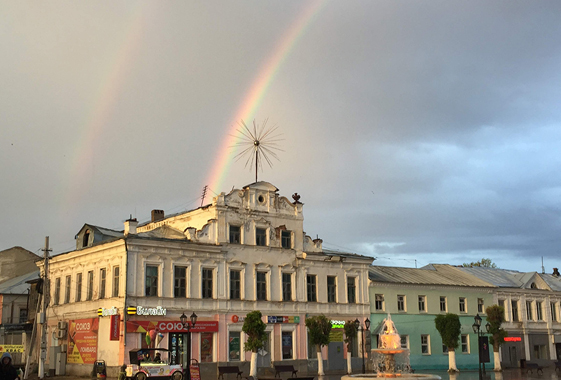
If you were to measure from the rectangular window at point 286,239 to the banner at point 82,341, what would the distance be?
1548cm

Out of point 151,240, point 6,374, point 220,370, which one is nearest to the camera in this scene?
point 6,374

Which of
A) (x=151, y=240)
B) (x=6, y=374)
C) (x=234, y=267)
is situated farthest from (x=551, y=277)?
(x=6, y=374)

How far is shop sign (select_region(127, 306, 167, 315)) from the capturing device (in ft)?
140

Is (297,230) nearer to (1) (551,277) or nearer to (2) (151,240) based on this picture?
(2) (151,240)

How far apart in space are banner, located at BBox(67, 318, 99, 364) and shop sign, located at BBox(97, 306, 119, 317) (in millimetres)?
1049

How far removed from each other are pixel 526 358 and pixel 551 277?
16.5m

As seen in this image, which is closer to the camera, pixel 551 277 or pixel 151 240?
pixel 151 240

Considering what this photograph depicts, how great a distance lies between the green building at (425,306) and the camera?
56.6 metres

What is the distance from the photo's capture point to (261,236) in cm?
5094

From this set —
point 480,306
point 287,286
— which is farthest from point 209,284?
point 480,306

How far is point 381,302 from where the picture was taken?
56.8m

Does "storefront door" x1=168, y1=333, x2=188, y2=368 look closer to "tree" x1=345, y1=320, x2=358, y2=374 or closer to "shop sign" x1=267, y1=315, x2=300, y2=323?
"shop sign" x1=267, y1=315, x2=300, y2=323

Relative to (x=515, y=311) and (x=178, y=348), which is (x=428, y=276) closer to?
(x=515, y=311)

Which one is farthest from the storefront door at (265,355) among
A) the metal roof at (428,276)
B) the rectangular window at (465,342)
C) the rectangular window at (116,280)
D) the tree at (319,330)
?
the rectangular window at (465,342)
